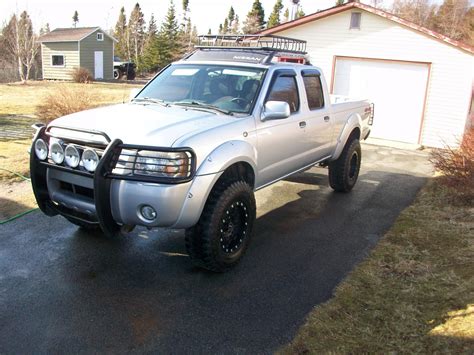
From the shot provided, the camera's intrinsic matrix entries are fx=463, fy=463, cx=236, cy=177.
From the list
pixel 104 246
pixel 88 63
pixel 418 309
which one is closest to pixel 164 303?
pixel 104 246

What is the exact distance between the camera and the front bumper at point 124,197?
147 inches

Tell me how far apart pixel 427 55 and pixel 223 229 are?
10957 mm

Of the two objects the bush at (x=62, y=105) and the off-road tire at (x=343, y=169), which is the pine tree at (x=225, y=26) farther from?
the off-road tire at (x=343, y=169)

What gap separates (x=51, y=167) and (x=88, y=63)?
3417 centimetres

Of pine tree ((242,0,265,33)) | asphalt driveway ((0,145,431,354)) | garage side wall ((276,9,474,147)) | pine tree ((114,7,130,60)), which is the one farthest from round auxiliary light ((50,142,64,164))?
pine tree ((114,7,130,60))

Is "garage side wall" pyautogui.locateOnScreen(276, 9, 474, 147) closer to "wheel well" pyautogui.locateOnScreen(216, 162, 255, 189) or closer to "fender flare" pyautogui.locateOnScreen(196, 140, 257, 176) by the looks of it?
"wheel well" pyautogui.locateOnScreen(216, 162, 255, 189)

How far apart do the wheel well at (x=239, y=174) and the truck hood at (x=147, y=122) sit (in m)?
0.47

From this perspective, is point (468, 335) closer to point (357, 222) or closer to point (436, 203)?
point (357, 222)

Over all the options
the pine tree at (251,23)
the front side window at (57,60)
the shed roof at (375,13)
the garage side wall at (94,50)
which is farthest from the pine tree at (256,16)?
the shed roof at (375,13)

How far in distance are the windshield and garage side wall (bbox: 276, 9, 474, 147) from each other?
29.3 feet

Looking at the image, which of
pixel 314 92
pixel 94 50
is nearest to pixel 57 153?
pixel 314 92

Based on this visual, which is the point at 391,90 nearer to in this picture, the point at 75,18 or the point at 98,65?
the point at 98,65

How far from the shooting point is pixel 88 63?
117 ft

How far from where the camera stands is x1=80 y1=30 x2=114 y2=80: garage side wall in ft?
116
